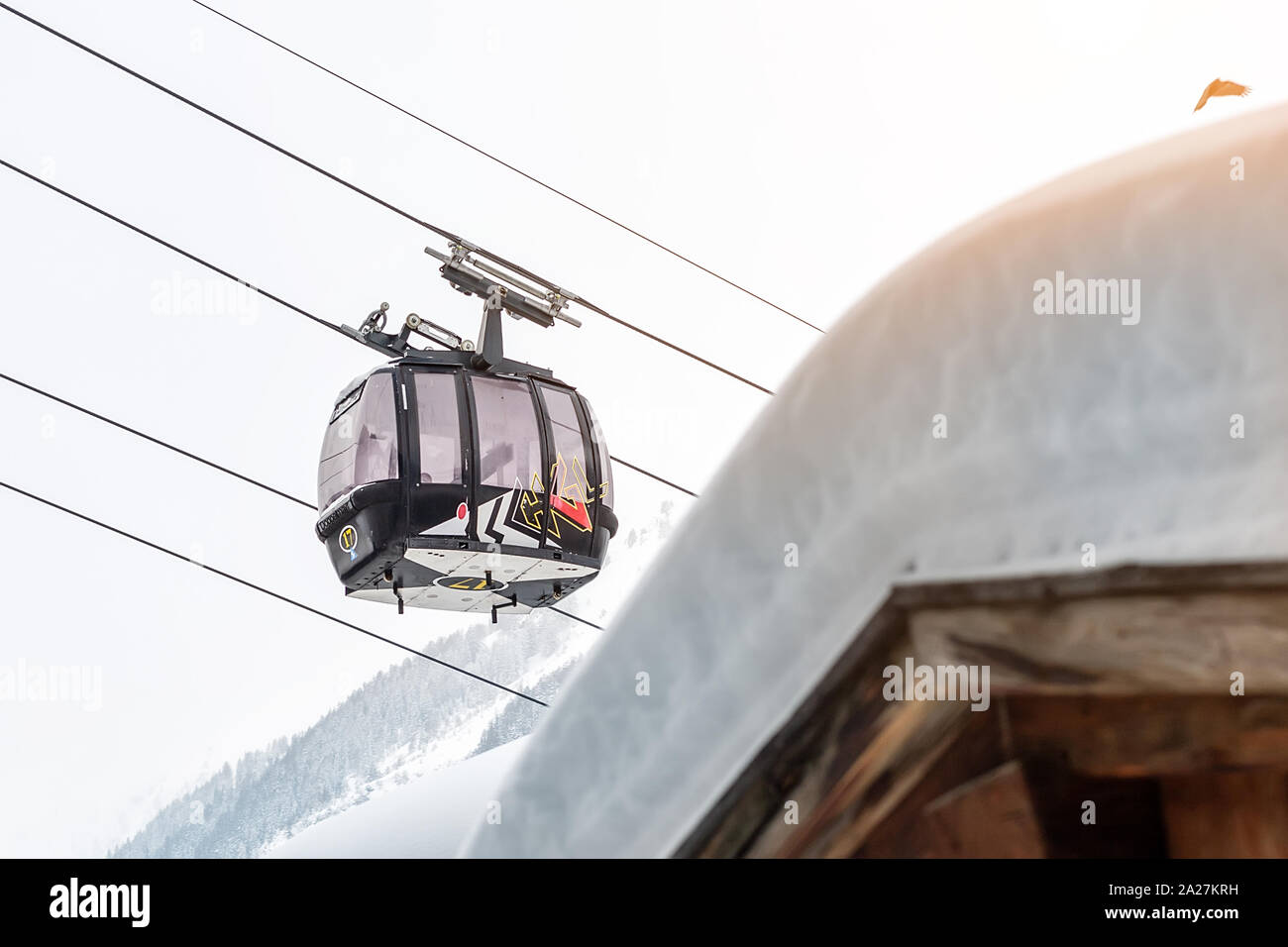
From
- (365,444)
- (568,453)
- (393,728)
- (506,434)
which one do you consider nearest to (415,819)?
(365,444)

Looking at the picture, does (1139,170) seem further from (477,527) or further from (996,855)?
(477,527)

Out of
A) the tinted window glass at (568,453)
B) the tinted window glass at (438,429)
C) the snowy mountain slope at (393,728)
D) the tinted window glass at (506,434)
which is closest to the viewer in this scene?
the tinted window glass at (438,429)

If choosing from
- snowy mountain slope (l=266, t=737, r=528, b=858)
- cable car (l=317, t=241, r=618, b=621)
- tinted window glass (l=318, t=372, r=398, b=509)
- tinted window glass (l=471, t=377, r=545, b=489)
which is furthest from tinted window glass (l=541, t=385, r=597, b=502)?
snowy mountain slope (l=266, t=737, r=528, b=858)

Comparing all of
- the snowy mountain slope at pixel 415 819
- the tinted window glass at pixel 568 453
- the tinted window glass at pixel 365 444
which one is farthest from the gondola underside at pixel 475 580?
the snowy mountain slope at pixel 415 819

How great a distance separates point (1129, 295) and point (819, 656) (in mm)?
439

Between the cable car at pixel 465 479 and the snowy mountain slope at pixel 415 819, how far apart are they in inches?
58.7

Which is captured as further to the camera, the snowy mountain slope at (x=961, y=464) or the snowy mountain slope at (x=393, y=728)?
the snowy mountain slope at (x=393, y=728)

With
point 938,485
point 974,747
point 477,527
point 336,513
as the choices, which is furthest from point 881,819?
point 336,513

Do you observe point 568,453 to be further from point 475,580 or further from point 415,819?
point 415,819

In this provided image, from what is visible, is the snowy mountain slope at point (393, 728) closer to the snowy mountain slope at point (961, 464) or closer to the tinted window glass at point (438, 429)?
the tinted window glass at point (438, 429)

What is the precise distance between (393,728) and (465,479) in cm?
16688

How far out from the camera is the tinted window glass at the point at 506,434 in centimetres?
799

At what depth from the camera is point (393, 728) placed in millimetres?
167000

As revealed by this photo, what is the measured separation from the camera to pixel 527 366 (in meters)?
8.88
